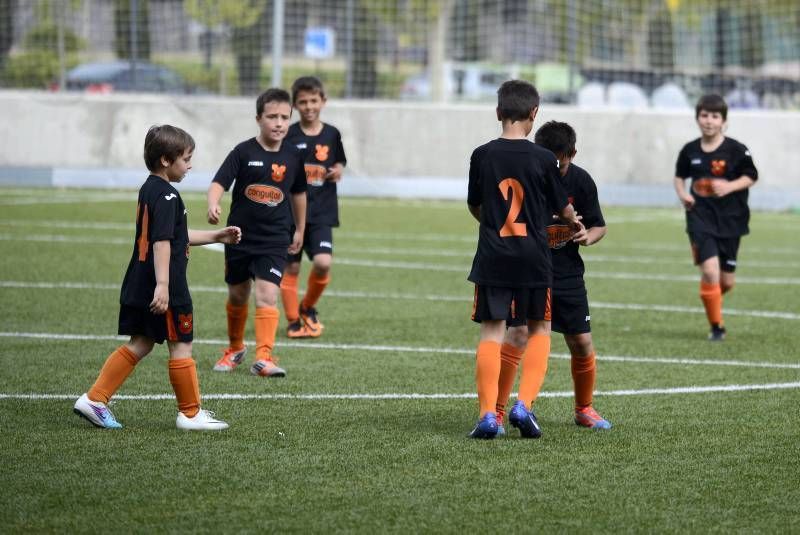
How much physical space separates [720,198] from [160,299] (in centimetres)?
561

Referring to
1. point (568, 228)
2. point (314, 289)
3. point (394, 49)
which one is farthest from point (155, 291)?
point (394, 49)

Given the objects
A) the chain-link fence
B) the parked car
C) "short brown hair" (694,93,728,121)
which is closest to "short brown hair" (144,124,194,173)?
"short brown hair" (694,93,728,121)

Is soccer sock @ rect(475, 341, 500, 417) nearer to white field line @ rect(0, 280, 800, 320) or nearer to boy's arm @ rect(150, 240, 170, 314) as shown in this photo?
boy's arm @ rect(150, 240, 170, 314)

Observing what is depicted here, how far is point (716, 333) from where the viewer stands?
9992mm

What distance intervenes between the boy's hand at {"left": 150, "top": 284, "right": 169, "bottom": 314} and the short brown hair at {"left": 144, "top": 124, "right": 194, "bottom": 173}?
0.60 meters

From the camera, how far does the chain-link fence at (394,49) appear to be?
2323 cm

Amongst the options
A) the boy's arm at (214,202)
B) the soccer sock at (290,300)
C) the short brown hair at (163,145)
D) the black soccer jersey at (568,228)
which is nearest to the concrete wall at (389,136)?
the soccer sock at (290,300)

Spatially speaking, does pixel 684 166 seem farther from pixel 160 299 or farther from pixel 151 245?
pixel 160 299

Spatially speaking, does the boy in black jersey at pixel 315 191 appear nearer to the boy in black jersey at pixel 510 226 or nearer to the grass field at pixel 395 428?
the grass field at pixel 395 428

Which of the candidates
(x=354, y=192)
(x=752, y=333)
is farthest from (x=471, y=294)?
(x=354, y=192)

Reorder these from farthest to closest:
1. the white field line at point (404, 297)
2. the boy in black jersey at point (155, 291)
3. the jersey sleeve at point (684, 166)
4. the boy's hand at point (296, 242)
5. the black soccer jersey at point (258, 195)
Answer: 1. the white field line at point (404, 297)
2. the jersey sleeve at point (684, 166)
3. the boy's hand at point (296, 242)
4. the black soccer jersey at point (258, 195)
5. the boy in black jersey at point (155, 291)

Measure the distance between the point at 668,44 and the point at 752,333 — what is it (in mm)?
15714

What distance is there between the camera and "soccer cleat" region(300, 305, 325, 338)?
979 centimetres

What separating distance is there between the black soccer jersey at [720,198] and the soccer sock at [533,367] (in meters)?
4.25
